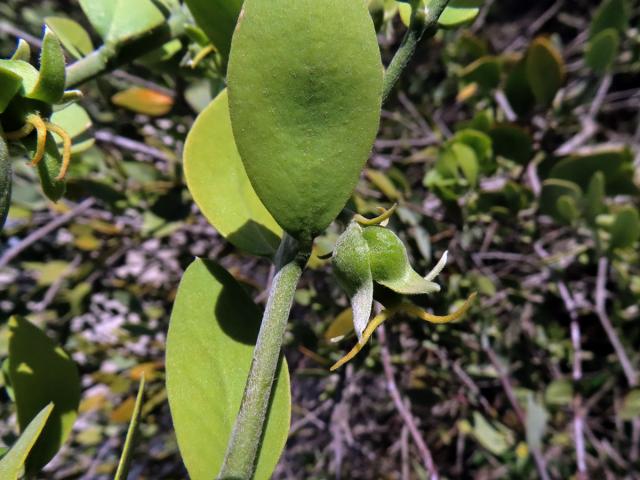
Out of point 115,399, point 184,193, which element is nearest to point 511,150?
point 184,193

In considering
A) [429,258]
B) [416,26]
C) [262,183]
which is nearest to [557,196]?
[429,258]

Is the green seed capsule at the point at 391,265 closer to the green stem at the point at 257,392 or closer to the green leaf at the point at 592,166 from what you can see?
the green stem at the point at 257,392

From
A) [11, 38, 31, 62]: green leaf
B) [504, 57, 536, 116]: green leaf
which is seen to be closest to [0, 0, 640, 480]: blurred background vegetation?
[504, 57, 536, 116]: green leaf

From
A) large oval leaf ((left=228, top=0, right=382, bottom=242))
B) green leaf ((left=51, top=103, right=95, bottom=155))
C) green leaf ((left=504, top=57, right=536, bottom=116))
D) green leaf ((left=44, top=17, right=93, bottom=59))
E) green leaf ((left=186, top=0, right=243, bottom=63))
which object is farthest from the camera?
green leaf ((left=504, top=57, right=536, bottom=116))

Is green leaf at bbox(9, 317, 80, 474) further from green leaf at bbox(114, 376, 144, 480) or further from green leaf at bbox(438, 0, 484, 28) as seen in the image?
green leaf at bbox(438, 0, 484, 28)

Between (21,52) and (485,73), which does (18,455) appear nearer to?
(21,52)

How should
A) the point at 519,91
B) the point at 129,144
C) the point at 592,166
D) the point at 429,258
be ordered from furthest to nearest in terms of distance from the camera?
the point at 129,144 < the point at 519,91 < the point at 592,166 < the point at 429,258
